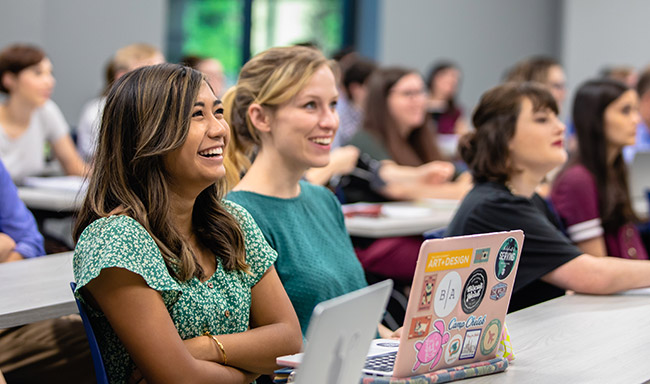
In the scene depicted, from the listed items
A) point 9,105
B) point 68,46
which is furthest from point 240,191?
point 68,46

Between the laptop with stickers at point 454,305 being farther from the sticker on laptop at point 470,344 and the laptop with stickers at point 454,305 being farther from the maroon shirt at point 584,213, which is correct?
the maroon shirt at point 584,213

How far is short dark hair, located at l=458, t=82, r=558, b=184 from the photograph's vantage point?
248 centimetres

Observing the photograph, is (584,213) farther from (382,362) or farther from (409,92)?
(382,362)

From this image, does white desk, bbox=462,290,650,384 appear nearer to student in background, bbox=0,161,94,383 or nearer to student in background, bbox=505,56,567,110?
student in background, bbox=0,161,94,383

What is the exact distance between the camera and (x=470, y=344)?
150cm

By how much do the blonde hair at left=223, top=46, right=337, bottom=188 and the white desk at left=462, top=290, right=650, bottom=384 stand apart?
2.65 ft

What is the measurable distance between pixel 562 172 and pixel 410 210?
2.35 ft

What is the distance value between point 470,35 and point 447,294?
8684 millimetres

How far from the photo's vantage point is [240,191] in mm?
2107

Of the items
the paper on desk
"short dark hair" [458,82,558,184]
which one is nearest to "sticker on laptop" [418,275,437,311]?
"short dark hair" [458,82,558,184]

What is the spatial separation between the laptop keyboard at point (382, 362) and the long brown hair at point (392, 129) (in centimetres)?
295

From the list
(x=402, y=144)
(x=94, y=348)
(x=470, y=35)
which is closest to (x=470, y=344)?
(x=94, y=348)

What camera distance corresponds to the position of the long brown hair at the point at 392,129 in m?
4.49

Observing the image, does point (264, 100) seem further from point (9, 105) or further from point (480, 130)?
point (9, 105)
